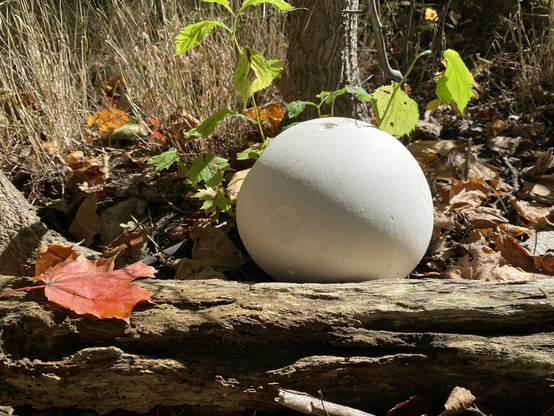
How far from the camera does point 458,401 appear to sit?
1519 millimetres

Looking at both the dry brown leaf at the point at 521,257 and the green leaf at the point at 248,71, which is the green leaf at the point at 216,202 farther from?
the dry brown leaf at the point at 521,257

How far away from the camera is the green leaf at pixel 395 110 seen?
7.79 feet

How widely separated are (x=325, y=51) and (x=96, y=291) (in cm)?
209

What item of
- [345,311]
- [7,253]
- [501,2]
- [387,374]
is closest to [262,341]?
[345,311]

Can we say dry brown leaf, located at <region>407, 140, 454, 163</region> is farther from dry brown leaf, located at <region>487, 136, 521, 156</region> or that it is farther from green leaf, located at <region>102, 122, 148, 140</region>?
green leaf, located at <region>102, 122, 148, 140</region>

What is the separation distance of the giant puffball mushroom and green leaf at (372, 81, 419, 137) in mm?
377

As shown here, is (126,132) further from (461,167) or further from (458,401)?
(458,401)

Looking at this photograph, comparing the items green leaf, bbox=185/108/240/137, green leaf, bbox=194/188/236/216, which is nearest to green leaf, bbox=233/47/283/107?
green leaf, bbox=185/108/240/137

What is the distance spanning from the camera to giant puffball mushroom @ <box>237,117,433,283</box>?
1.86 m

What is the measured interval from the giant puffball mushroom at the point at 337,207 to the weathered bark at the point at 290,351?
0.63ft

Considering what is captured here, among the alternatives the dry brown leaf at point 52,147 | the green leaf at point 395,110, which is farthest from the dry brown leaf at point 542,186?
the dry brown leaf at point 52,147

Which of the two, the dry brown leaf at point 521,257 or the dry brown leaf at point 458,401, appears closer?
the dry brown leaf at point 458,401

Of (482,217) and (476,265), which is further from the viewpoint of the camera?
(482,217)

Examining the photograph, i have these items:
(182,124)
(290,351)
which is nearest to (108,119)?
(182,124)
